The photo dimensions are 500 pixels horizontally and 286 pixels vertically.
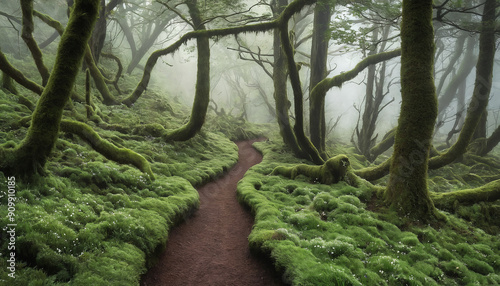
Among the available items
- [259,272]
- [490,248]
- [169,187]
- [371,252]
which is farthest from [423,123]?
[169,187]

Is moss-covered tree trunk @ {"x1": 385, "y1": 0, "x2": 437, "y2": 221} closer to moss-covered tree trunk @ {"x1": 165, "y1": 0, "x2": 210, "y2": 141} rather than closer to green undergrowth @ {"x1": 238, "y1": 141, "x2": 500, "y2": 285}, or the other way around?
green undergrowth @ {"x1": 238, "y1": 141, "x2": 500, "y2": 285}

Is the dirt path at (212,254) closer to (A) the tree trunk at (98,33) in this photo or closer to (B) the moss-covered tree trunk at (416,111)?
(B) the moss-covered tree trunk at (416,111)

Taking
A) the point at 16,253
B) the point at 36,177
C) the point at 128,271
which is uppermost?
the point at 36,177

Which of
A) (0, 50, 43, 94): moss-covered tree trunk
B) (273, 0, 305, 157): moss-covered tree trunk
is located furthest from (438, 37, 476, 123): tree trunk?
(0, 50, 43, 94): moss-covered tree trunk

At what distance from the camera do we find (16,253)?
15.2 ft

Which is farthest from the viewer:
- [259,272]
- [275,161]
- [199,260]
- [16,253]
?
[275,161]

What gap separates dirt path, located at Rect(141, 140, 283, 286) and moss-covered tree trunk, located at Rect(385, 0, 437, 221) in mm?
5347

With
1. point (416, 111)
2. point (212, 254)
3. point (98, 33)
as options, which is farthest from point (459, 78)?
point (98, 33)

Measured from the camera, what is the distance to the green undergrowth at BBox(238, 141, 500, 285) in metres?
5.65

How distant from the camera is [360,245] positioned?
689 cm

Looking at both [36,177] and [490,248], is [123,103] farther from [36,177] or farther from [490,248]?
[490,248]

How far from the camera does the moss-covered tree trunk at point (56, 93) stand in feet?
20.5

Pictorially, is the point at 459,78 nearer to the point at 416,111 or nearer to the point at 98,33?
the point at 416,111

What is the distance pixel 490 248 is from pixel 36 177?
12710mm
